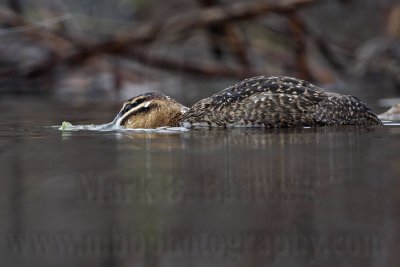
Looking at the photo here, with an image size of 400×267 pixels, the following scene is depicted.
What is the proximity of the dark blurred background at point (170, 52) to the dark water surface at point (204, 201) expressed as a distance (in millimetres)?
9530

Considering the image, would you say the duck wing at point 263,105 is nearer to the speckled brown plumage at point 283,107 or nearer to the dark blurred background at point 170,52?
the speckled brown plumage at point 283,107

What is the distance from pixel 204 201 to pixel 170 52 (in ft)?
50.9

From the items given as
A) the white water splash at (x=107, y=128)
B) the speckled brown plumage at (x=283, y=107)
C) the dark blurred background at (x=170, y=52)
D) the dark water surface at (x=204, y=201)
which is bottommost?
the dark water surface at (x=204, y=201)

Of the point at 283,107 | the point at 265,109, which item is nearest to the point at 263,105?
the point at 265,109

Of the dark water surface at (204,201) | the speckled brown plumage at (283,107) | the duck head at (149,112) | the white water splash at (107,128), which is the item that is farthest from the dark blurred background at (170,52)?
the dark water surface at (204,201)

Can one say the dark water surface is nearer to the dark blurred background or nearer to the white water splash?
the white water splash

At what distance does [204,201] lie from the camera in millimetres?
4980

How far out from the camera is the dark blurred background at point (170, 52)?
18.3 meters

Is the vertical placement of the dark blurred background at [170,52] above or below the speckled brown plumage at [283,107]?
above

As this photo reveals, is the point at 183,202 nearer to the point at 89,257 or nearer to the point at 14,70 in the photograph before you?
the point at 89,257

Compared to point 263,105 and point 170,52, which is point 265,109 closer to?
point 263,105

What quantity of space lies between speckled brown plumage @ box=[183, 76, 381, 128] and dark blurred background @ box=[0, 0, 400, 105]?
7.40 m

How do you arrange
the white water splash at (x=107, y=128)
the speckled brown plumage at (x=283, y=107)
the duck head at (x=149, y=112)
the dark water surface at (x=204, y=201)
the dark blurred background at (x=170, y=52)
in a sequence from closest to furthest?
1. the dark water surface at (x=204, y=201)
2. the speckled brown plumage at (x=283, y=107)
3. the white water splash at (x=107, y=128)
4. the duck head at (x=149, y=112)
5. the dark blurred background at (x=170, y=52)

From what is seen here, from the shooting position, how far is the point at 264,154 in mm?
6828
